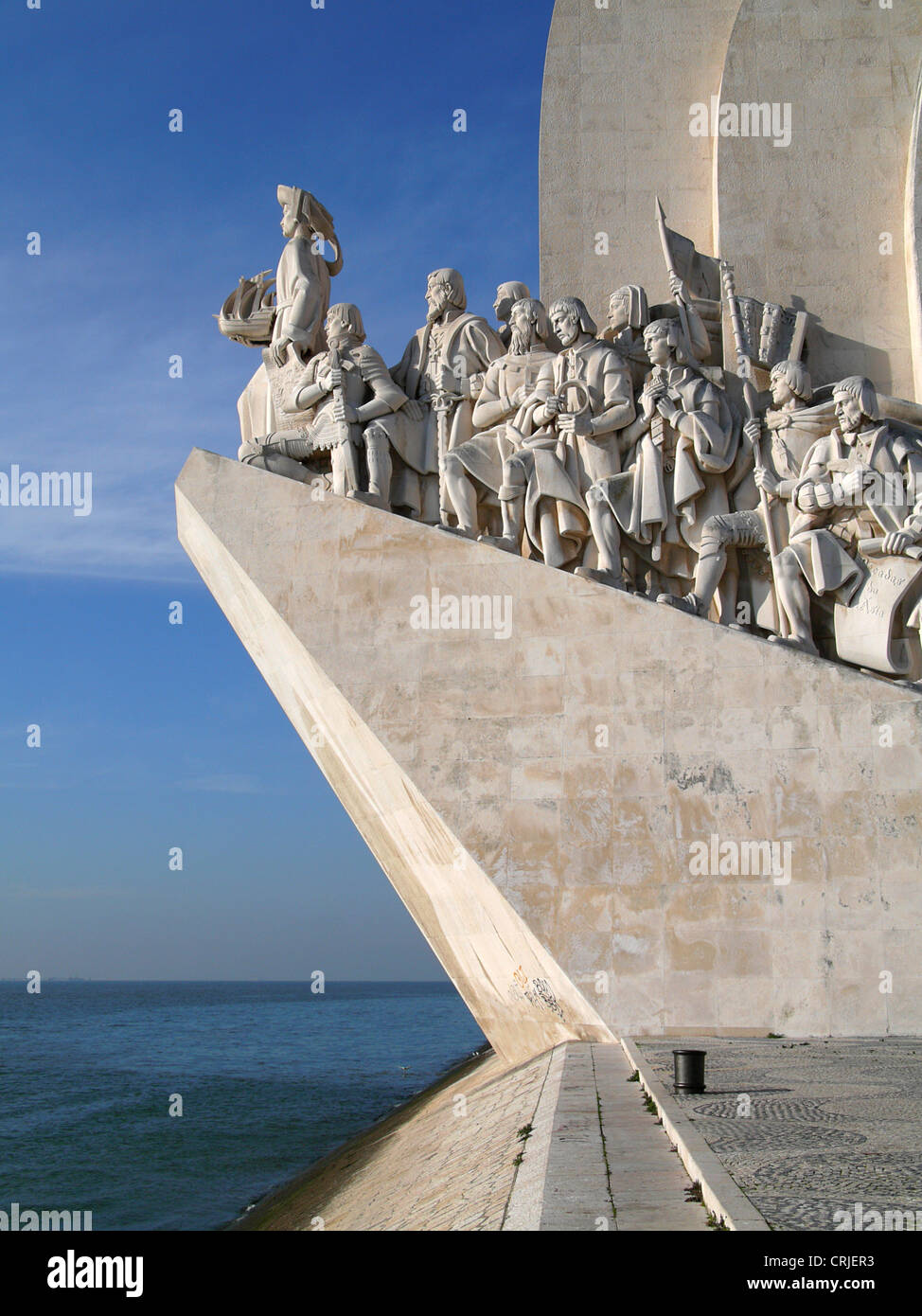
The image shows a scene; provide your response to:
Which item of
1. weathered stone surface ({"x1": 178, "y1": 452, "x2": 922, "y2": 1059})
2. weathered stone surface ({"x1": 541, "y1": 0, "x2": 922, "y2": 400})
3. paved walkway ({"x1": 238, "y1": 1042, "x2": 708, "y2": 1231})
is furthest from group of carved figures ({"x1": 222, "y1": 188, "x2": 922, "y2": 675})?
paved walkway ({"x1": 238, "y1": 1042, "x2": 708, "y2": 1231})

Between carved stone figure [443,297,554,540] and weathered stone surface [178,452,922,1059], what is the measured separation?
82 cm

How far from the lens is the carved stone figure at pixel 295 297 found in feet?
33.9

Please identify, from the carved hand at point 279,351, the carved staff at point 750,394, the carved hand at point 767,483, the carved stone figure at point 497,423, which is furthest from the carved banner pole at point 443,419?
the carved hand at point 767,483

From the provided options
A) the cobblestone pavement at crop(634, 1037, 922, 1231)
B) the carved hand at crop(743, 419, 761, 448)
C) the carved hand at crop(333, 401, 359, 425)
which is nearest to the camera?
the cobblestone pavement at crop(634, 1037, 922, 1231)

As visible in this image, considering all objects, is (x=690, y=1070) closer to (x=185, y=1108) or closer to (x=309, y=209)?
(x=309, y=209)

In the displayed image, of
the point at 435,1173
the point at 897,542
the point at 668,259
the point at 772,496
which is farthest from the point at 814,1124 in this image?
the point at 668,259

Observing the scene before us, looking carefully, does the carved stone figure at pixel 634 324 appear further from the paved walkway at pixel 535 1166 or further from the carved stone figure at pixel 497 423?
the paved walkway at pixel 535 1166

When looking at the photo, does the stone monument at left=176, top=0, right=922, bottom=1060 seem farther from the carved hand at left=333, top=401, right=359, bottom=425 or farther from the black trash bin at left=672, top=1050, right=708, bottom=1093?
the black trash bin at left=672, top=1050, right=708, bottom=1093

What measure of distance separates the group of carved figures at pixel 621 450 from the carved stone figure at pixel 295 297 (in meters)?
0.03

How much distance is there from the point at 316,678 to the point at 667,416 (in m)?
3.06

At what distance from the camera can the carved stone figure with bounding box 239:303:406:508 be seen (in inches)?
370

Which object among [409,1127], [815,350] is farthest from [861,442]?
[409,1127]

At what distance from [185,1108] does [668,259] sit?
49.9 ft
